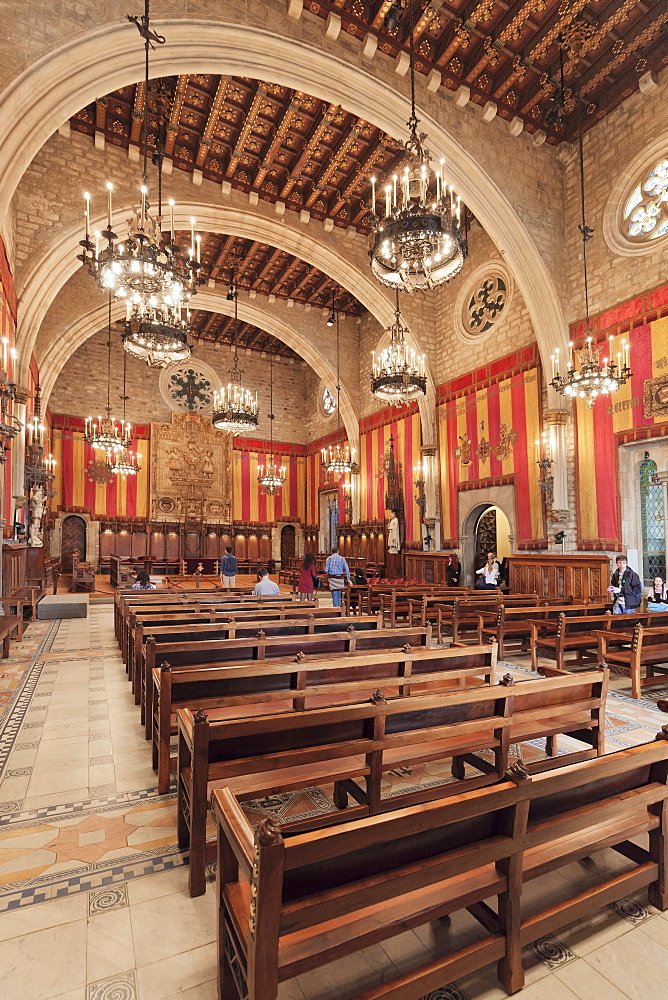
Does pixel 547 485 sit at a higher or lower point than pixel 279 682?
A: higher

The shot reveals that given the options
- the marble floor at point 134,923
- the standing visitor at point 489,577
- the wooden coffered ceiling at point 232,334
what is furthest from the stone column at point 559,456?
the wooden coffered ceiling at point 232,334

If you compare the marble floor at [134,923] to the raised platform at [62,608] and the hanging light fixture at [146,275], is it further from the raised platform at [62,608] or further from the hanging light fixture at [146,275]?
the raised platform at [62,608]

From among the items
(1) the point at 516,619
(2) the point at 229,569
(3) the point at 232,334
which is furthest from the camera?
(3) the point at 232,334

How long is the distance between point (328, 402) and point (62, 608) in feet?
46.0

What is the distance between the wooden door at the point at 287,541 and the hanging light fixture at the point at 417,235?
18.5 m

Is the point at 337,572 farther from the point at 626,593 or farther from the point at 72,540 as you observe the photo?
the point at 72,540

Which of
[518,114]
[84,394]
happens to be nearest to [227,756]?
[518,114]

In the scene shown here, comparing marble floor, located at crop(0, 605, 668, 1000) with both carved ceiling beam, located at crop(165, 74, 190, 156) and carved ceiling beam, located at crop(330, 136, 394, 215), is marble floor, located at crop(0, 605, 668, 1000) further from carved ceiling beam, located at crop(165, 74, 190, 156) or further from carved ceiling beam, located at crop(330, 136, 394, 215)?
carved ceiling beam, located at crop(330, 136, 394, 215)

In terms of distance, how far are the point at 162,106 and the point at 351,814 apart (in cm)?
1199

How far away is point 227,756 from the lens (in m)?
2.14

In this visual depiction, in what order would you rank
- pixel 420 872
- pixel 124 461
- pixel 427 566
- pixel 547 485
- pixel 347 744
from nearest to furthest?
1. pixel 420 872
2. pixel 347 744
3. pixel 547 485
4. pixel 427 566
5. pixel 124 461

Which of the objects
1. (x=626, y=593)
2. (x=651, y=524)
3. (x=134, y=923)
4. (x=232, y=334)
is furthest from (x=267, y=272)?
(x=134, y=923)

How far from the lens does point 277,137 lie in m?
9.88

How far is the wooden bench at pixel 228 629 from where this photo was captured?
4371mm
